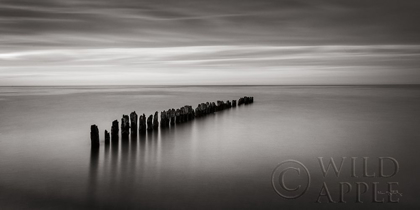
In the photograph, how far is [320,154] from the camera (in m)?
9.27

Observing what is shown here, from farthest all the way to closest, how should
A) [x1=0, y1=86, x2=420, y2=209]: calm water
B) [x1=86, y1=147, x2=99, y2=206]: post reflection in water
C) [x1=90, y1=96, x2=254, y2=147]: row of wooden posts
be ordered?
[x1=90, y1=96, x2=254, y2=147]: row of wooden posts → [x1=86, y1=147, x2=99, y2=206]: post reflection in water → [x1=0, y1=86, x2=420, y2=209]: calm water

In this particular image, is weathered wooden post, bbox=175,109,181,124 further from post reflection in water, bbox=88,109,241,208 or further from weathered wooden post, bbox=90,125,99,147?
weathered wooden post, bbox=90,125,99,147

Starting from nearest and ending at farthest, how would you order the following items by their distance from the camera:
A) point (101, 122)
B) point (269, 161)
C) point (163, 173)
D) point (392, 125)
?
1. point (163, 173)
2. point (269, 161)
3. point (392, 125)
4. point (101, 122)

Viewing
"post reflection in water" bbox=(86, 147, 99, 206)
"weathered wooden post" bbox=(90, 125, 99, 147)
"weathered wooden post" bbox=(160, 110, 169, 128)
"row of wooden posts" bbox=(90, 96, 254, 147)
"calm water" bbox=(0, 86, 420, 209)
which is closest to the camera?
"calm water" bbox=(0, 86, 420, 209)

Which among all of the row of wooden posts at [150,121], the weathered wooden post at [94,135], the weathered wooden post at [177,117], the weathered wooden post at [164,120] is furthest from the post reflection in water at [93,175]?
the weathered wooden post at [177,117]

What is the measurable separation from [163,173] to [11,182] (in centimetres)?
269

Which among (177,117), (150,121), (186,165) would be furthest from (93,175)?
(177,117)

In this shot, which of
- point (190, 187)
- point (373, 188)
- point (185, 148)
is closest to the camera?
point (373, 188)

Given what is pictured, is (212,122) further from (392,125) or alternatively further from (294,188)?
(294,188)

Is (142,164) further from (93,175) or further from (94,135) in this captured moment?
(94,135)

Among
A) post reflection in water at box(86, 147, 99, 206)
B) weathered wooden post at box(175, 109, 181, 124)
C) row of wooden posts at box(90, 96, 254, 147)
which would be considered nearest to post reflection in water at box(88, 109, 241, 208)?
post reflection in water at box(86, 147, 99, 206)

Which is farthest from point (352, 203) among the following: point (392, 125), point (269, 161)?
point (392, 125)

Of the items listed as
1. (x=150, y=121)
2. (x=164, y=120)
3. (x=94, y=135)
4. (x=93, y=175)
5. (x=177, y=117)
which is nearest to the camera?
(x=93, y=175)

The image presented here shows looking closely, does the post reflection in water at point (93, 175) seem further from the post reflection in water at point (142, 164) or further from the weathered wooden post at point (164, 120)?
the weathered wooden post at point (164, 120)
